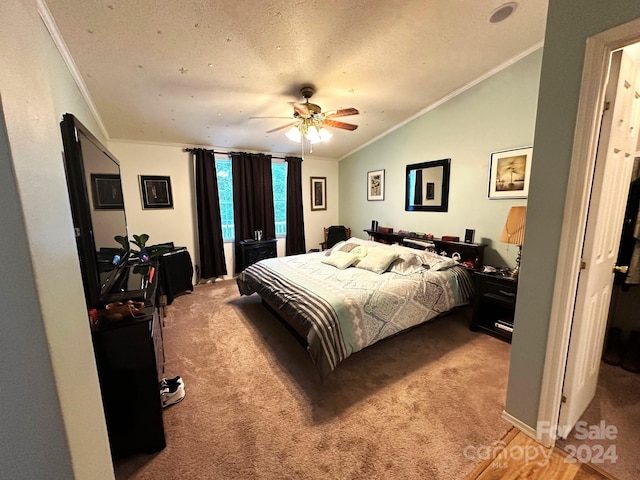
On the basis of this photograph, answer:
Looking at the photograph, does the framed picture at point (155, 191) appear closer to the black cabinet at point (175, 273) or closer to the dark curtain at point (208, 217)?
the dark curtain at point (208, 217)

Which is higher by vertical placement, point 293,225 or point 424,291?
point 293,225

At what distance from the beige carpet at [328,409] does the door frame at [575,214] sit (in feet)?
1.20

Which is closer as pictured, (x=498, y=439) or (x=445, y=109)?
(x=498, y=439)

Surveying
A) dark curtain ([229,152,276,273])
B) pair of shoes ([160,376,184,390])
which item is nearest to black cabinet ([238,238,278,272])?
dark curtain ([229,152,276,273])

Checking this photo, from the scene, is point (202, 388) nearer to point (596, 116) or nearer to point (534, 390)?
point (534, 390)

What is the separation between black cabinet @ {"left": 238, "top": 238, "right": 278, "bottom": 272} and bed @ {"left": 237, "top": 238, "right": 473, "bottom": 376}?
1.12 metres

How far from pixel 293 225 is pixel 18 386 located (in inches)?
184

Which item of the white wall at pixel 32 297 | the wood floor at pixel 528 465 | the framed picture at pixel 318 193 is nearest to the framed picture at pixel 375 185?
the framed picture at pixel 318 193

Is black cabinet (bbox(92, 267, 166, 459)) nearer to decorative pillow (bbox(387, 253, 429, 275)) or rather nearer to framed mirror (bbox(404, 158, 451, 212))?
decorative pillow (bbox(387, 253, 429, 275))

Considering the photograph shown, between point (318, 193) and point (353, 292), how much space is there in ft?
11.6

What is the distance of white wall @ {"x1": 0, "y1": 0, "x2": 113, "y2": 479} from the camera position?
0.54 metres

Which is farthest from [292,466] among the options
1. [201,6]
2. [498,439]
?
[201,6]

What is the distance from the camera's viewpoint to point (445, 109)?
135 inches

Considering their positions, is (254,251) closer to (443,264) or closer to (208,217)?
(208,217)
